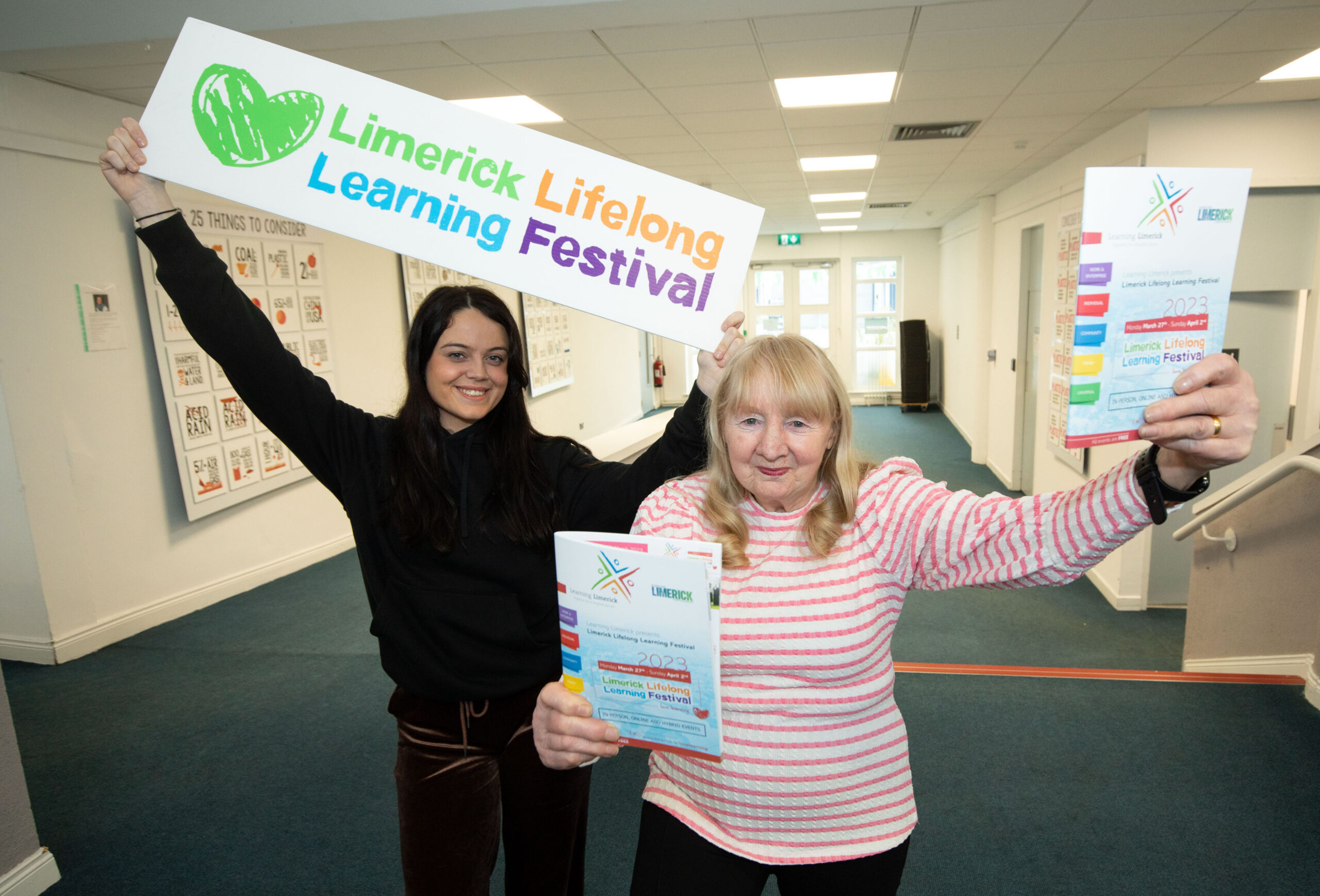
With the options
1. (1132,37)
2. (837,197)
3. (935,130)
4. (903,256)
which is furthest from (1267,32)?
(903,256)

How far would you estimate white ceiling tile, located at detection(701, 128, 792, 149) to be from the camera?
194 inches

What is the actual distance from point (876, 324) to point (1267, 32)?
10.4 m

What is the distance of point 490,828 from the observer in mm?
1476

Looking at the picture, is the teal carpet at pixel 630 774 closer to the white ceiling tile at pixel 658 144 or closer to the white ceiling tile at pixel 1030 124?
the white ceiling tile at pixel 1030 124

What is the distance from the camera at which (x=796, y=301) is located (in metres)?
13.5

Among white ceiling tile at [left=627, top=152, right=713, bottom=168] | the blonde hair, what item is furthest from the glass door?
the blonde hair

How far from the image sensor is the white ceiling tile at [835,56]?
319cm

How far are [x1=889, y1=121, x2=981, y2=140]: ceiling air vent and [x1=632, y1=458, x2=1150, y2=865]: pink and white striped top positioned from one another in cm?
433

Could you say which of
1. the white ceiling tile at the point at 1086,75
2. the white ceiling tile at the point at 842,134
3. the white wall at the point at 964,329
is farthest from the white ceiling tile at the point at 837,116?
the white wall at the point at 964,329

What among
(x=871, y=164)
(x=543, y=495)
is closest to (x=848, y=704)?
(x=543, y=495)

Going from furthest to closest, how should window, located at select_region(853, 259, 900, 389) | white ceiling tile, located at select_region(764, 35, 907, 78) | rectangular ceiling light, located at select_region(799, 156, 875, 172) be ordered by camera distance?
window, located at select_region(853, 259, 900, 389) < rectangular ceiling light, located at select_region(799, 156, 875, 172) < white ceiling tile, located at select_region(764, 35, 907, 78)

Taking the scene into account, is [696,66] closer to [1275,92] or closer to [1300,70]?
[1300,70]

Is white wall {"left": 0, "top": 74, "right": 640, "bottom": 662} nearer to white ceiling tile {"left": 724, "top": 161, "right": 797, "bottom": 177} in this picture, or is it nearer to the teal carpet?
the teal carpet

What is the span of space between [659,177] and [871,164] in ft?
18.5
